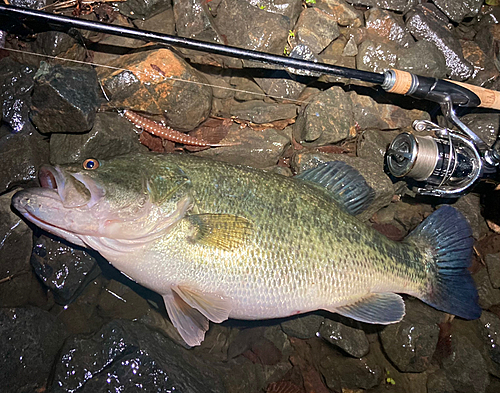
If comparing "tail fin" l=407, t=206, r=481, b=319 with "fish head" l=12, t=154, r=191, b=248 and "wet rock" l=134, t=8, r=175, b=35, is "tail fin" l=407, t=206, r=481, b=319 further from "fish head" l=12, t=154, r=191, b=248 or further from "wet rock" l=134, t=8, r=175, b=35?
"wet rock" l=134, t=8, r=175, b=35

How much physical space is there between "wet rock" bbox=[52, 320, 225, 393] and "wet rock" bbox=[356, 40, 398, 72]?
3.94 meters

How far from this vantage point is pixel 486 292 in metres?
4.10

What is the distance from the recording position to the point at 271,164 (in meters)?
4.00

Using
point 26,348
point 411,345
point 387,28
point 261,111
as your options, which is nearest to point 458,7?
point 387,28

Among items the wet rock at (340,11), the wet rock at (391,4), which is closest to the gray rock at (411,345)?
the wet rock at (340,11)

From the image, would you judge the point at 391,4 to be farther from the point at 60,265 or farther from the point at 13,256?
the point at 13,256

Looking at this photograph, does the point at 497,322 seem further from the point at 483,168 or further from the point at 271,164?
the point at 271,164

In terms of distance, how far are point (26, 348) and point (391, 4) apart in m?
5.62

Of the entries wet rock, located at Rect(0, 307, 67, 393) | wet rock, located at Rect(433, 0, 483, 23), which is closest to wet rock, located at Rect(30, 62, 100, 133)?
wet rock, located at Rect(0, 307, 67, 393)

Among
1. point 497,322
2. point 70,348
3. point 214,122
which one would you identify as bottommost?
point 70,348

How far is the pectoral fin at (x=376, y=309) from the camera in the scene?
9.92ft

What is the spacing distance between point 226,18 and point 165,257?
2.94 metres

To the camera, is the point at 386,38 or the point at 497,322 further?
the point at 386,38

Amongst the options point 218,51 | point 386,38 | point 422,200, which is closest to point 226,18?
point 218,51
